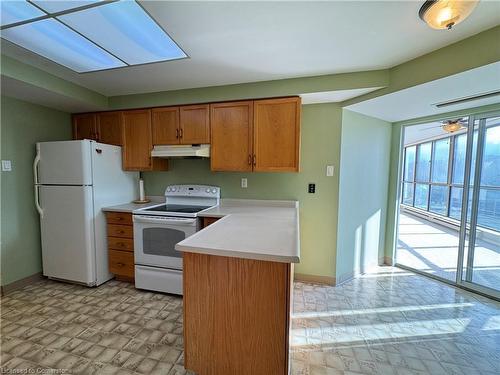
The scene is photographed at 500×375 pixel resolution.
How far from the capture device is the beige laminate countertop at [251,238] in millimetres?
1266

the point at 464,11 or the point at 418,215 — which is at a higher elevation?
the point at 464,11

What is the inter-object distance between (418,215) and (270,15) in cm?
682

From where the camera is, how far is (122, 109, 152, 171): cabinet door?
292 centimetres

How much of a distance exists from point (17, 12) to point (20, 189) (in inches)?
80.5

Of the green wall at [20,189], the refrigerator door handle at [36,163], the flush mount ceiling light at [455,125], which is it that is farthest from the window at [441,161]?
the green wall at [20,189]

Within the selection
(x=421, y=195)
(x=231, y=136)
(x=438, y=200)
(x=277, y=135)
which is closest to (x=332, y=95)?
(x=277, y=135)

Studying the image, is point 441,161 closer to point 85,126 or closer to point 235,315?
point 235,315

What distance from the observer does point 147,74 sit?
7.62ft

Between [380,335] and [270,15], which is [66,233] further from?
[380,335]

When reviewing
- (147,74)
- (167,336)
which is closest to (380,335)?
(167,336)

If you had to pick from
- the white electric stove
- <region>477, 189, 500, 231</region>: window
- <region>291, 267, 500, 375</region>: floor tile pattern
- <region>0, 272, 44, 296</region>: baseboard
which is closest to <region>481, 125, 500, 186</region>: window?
<region>477, 189, 500, 231</region>: window

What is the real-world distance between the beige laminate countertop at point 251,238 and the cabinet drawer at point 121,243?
1023mm

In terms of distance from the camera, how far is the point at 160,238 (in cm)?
249

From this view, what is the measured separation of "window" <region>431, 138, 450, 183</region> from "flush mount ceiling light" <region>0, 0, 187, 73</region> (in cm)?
398
